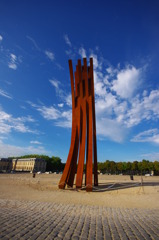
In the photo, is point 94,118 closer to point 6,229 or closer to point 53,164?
point 6,229

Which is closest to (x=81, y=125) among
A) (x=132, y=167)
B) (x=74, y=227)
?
(x=74, y=227)

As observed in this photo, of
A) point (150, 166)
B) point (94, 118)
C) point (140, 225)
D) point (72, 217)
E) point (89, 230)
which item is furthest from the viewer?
point (150, 166)

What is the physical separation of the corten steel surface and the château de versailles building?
54.5 m

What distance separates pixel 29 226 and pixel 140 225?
2.83 m

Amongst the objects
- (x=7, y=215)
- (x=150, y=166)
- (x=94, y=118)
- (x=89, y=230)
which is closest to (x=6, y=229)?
(x=7, y=215)

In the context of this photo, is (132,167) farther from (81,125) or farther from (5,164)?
(5,164)

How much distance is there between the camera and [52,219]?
175 inches

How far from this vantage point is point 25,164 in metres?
72.5

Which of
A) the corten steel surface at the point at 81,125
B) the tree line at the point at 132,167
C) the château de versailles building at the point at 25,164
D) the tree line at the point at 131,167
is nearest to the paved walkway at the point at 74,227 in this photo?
the corten steel surface at the point at 81,125

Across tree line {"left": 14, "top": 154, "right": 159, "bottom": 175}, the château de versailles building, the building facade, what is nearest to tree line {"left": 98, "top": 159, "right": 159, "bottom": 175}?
tree line {"left": 14, "top": 154, "right": 159, "bottom": 175}

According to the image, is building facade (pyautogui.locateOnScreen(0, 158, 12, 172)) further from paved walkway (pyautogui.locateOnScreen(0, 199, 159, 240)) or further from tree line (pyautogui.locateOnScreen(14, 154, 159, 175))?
paved walkway (pyautogui.locateOnScreen(0, 199, 159, 240))

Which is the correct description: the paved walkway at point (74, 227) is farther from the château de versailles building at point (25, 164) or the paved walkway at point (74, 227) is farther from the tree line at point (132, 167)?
the château de versailles building at point (25, 164)

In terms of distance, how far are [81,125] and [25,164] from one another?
67787mm

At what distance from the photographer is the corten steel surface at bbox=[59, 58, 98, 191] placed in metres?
11.1
